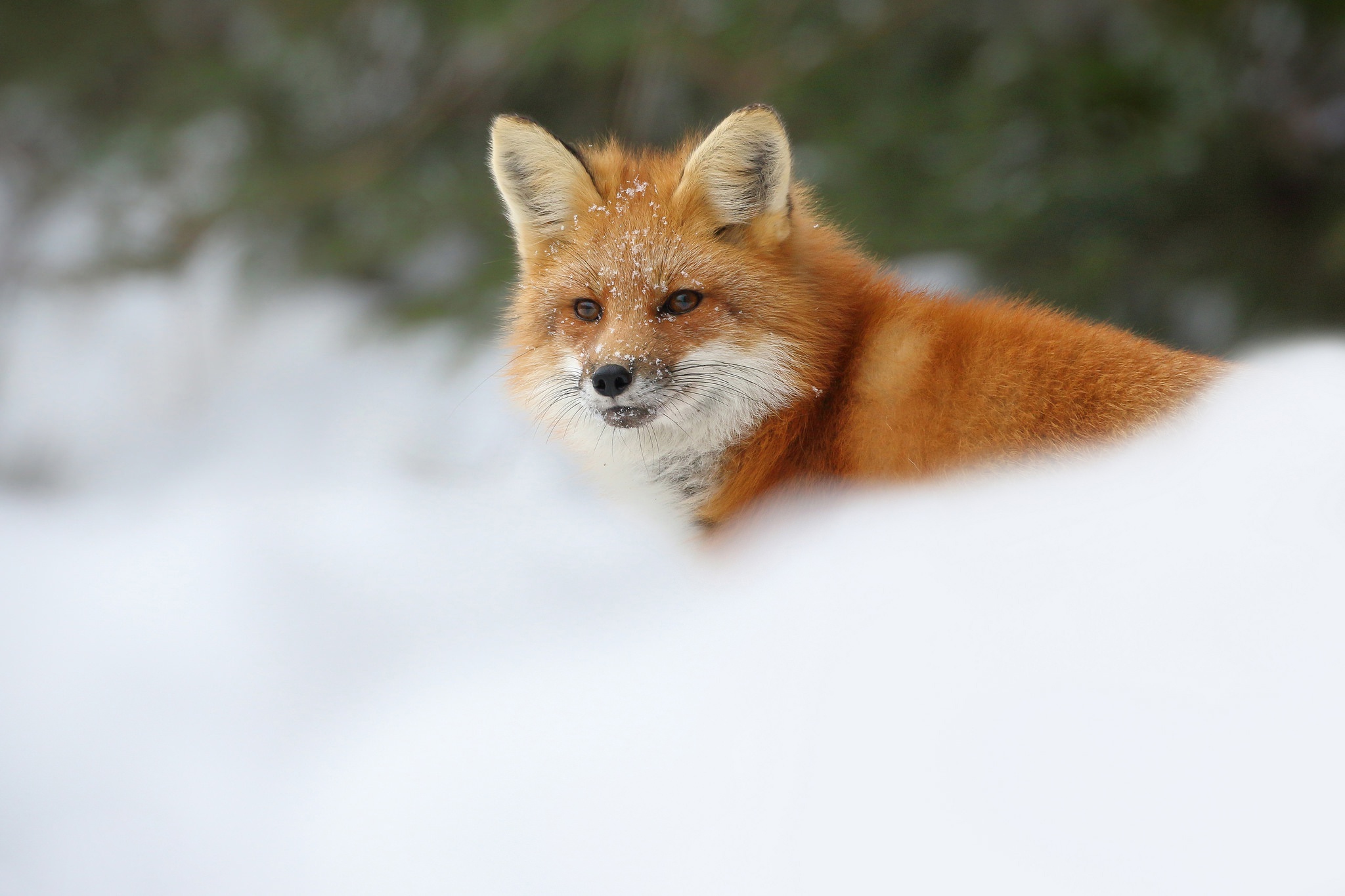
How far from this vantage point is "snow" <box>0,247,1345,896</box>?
48.8 inches

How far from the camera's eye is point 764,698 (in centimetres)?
151

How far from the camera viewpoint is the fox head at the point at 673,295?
1.96 metres

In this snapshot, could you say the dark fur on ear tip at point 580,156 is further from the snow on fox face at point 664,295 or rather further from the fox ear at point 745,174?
the fox ear at point 745,174

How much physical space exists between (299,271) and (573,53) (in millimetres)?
1469

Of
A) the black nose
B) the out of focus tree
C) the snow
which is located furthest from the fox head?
the out of focus tree

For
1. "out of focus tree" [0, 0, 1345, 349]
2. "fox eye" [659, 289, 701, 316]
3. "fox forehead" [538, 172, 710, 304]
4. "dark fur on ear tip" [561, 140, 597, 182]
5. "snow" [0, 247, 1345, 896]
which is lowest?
"snow" [0, 247, 1345, 896]

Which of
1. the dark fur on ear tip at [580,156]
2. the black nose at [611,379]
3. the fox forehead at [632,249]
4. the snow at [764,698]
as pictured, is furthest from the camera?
the dark fur on ear tip at [580,156]

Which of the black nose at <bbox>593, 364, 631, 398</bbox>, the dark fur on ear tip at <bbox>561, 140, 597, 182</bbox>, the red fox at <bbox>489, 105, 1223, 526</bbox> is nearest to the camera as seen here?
the red fox at <bbox>489, 105, 1223, 526</bbox>

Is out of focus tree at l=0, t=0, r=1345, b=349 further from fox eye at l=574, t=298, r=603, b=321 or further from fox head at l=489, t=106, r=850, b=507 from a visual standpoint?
fox eye at l=574, t=298, r=603, b=321

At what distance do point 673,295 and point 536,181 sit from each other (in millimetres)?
473

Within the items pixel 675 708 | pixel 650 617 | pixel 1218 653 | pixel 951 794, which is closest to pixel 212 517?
pixel 650 617

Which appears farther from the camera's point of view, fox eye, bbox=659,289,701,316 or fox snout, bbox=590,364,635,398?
fox eye, bbox=659,289,701,316

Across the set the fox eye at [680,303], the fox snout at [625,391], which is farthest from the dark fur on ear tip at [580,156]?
the fox snout at [625,391]

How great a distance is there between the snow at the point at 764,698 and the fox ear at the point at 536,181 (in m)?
0.62
